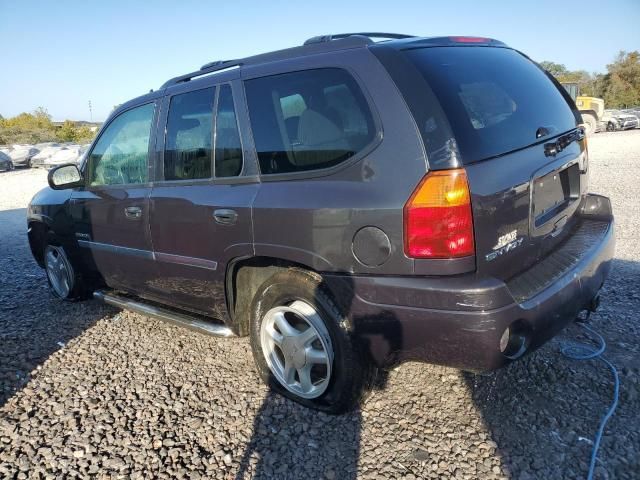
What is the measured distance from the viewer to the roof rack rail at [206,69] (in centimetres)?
307

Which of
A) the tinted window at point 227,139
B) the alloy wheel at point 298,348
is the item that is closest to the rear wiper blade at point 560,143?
the alloy wheel at point 298,348

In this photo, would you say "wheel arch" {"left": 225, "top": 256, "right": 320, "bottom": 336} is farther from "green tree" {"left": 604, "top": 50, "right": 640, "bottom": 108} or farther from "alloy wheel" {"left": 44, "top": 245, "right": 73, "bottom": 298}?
"green tree" {"left": 604, "top": 50, "right": 640, "bottom": 108}

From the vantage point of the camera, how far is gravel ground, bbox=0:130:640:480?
2.33 meters

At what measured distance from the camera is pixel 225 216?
9.25 feet

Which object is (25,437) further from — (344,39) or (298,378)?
(344,39)

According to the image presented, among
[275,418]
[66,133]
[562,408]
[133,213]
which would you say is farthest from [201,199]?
[66,133]

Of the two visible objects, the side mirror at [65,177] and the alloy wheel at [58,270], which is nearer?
the side mirror at [65,177]

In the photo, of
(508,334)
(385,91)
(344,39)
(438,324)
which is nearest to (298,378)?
(438,324)

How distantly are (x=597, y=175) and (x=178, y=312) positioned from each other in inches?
419

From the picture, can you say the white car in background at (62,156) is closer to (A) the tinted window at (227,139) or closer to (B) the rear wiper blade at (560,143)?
(A) the tinted window at (227,139)

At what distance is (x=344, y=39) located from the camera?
8.17ft

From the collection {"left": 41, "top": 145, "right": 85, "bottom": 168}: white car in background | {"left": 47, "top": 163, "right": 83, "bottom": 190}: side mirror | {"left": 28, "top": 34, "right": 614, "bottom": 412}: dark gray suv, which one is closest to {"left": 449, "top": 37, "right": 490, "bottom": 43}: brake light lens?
{"left": 28, "top": 34, "right": 614, "bottom": 412}: dark gray suv

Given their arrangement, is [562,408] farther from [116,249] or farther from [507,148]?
[116,249]

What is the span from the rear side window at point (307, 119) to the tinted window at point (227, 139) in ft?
0.49
